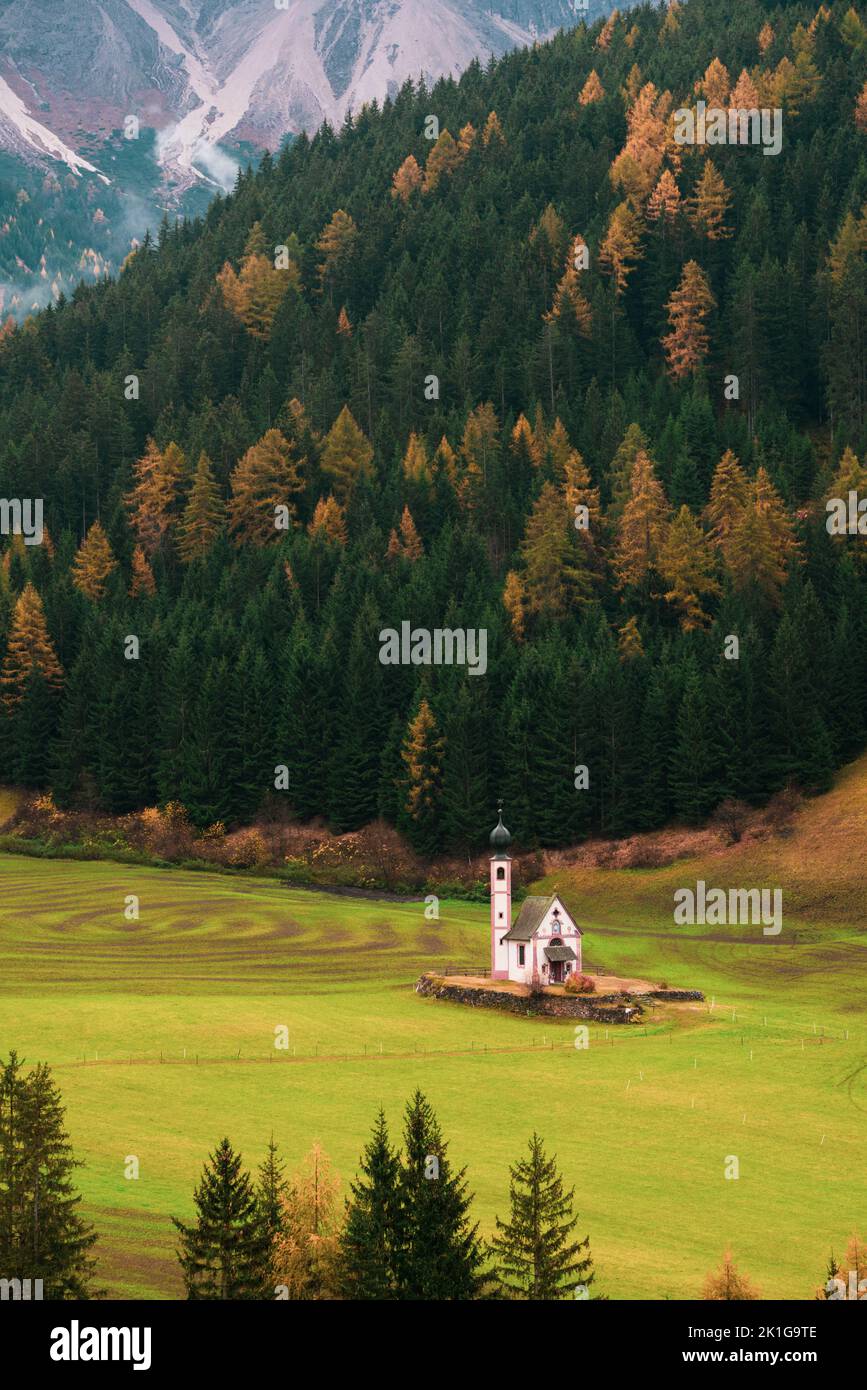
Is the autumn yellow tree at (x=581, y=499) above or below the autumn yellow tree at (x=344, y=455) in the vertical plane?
below

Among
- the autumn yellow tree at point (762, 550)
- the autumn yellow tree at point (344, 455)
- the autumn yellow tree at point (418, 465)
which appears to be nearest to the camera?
the autumn yellow tree at point (762, 550)

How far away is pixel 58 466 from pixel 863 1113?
152893 mm

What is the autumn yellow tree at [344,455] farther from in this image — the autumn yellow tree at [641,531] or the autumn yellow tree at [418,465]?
the autumn yellow tree at [641,531]

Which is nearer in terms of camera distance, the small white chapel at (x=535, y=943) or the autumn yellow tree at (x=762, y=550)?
the small white chapel at (x=535, y=943)

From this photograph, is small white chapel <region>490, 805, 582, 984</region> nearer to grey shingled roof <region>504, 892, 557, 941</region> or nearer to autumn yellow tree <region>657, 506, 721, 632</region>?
grey shingled roof <region>504, 892, 557, 941</region>

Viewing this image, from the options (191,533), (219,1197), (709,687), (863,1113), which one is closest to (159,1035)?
(863,1113)

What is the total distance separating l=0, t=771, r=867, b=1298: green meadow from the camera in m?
49.5

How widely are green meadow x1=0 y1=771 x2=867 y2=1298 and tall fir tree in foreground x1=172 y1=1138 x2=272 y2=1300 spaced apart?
12.1 ft

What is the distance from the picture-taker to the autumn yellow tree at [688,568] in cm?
14462

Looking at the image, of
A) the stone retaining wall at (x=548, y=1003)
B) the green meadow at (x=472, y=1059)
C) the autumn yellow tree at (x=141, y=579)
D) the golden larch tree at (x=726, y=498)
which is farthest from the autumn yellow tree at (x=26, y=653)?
the stone retaining wall at (x=548, y=1003)

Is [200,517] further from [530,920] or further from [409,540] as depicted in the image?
[530,920]

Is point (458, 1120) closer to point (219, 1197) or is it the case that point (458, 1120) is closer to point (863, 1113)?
point (863, 1113)

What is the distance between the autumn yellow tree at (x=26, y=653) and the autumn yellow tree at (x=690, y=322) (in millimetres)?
74393

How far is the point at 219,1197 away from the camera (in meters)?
38.4
